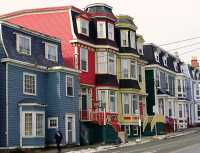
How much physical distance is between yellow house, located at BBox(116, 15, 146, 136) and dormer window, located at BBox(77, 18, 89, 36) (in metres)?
6.00

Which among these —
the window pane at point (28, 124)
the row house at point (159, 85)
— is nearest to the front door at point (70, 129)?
the window pane at point (28, 124)

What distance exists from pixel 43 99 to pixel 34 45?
4.41 metres

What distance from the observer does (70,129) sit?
134 feet

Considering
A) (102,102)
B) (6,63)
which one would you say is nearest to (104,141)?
(102,102)

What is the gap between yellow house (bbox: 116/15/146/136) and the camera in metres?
53.2

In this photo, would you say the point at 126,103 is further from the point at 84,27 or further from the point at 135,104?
the point at 84,27

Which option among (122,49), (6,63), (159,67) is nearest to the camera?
(6,63)

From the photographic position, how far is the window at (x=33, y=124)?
36.5 m

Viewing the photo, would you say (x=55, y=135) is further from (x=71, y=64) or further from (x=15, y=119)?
(x=71, y=64)

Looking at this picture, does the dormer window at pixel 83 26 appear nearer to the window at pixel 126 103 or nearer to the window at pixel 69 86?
the window at pixel 69 86

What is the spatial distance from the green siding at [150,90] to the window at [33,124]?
1081 inches

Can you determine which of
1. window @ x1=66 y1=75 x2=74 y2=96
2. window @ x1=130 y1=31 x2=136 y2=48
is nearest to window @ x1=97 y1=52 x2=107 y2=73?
window @ x1=130 y1=31 x2=136 y2=48

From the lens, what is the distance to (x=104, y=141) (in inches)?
1735

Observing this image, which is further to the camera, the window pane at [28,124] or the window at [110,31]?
the window at [110,31]
